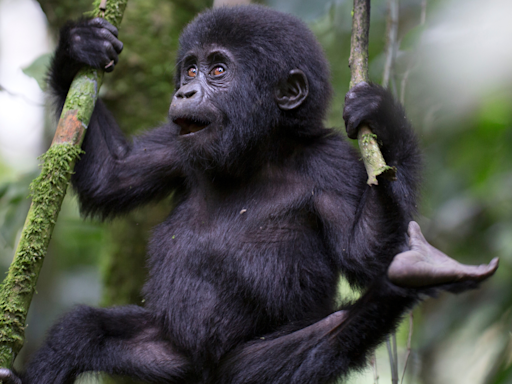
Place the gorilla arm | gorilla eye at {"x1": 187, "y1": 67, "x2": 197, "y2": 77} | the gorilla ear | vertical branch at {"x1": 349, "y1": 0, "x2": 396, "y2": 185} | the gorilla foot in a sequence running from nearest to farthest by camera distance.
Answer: the gorilla foot, vertical branch at {"x1": 349, "y1": 0, "x2": 396, "y2": 185}, the gorilla ear, gorilla eye at {"x1": 187, "y1": 67, "x2": 197, "y2": 77}, the gorilla arm

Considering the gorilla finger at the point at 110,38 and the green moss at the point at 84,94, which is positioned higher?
the gorilla finger at the point at 110,38

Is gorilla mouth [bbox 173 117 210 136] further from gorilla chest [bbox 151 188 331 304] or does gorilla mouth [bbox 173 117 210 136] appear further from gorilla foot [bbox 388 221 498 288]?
gorilla foot [bbox 388 221 498 288]

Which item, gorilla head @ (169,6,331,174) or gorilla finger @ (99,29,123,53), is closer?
gorilla head @ (169,6,331,174)

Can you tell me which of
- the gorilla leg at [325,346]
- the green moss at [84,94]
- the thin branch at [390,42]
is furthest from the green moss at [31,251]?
the thin branch at [390,42]

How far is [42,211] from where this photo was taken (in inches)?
110

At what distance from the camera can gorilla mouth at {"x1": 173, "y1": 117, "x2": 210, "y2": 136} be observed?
3182 mm

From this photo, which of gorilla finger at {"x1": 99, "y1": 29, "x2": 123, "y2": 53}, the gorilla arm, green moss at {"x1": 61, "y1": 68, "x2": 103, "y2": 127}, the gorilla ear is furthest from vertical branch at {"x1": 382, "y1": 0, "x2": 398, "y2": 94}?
green moss at {"x1": 61, "y1": 68, "x2": 103, "y2": 127}

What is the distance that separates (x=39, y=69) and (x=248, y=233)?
222 cm

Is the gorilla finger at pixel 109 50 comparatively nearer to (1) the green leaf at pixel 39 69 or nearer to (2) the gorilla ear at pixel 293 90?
(1) the green leaf at pixel 39 69

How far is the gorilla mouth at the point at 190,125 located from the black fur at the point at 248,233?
6 cm

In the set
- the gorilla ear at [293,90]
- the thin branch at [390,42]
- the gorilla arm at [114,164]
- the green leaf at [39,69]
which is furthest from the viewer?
the thin branch at [390,42]

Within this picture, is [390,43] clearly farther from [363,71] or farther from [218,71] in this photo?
[218,71]

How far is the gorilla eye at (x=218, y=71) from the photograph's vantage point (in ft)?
10.8

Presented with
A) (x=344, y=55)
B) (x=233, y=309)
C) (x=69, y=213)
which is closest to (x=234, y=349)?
(x=233, y=309)
